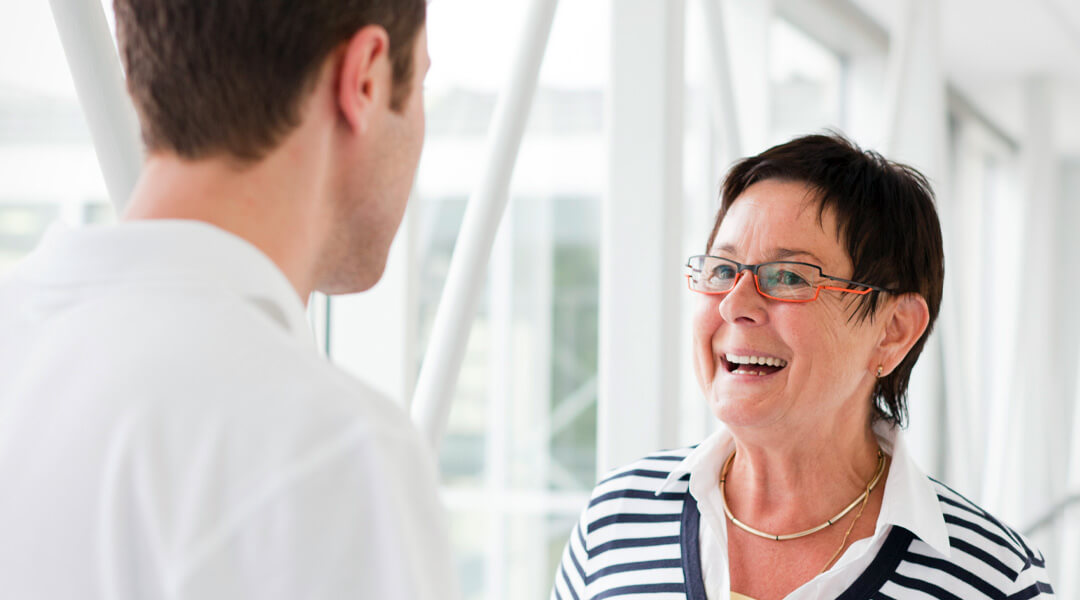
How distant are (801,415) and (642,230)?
90cm

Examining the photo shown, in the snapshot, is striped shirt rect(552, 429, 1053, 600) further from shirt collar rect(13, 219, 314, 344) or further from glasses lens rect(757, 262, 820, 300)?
shirt collar rect(13, 219, 314, 344)

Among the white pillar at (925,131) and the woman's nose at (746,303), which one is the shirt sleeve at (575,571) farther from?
the white pillar at (925,131)

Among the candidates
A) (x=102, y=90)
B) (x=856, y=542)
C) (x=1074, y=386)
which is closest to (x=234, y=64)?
(x=102, y=90)

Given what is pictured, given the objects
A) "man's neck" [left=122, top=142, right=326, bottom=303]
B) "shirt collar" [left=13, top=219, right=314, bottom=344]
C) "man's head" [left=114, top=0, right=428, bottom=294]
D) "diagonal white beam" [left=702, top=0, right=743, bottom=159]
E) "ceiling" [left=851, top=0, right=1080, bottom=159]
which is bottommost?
"shirt collar" [left=13, top=219, right=314, bottom=344]

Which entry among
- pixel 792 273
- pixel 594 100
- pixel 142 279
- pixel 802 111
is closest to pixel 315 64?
pixel 142 279

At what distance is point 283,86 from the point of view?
0.63m

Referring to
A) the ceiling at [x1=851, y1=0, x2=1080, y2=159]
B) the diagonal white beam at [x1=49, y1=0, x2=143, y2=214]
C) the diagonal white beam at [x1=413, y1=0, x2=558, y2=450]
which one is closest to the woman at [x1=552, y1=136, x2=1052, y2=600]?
the diagonal white beam at [x1=413, y1=0, x2=558, y2=450]

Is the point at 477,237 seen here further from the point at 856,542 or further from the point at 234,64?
the point at 234,64

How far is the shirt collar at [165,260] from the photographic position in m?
0.56

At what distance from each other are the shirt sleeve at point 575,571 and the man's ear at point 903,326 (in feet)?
1.59

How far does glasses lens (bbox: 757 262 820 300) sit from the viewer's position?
1.41 metres

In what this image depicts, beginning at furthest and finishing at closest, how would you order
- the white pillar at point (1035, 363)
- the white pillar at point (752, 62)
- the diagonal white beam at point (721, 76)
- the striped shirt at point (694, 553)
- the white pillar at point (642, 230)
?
the white pillar at point (1035, 363) → the white pillar at point (752, 62) → the diagonal white beam at point (721, 76) → the white pillar at point (642, 230) → the striped shirt at point (694, 553)

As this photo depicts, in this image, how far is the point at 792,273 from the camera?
1.41m

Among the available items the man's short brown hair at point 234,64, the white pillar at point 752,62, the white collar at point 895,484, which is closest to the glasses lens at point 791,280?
the white collar at point 895,484
